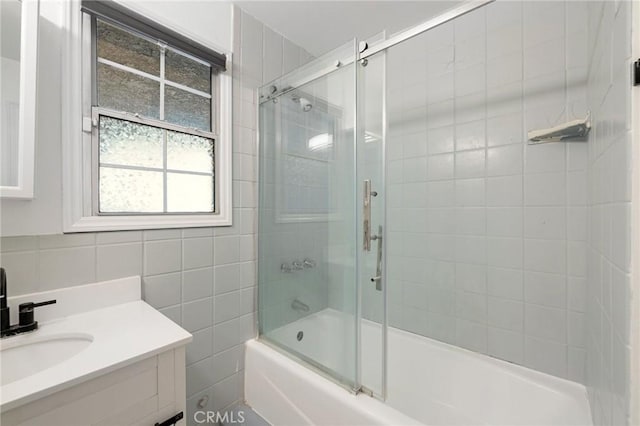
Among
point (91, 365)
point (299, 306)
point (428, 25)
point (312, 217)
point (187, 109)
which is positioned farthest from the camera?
point (299, 306)

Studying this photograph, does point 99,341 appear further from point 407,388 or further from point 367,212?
point 407,388

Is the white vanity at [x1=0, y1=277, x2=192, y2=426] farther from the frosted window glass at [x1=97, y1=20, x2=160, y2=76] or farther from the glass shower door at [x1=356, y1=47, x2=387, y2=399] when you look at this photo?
the frosted window glass at [x1=97, y1=20, x2=160, y2=76]

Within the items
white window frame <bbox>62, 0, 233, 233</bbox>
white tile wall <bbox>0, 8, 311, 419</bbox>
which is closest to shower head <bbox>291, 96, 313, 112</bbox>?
white tile wall <bbox>0, 8, 311, 419</bbox>

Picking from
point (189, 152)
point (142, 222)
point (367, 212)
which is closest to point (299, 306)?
point (367, 212)

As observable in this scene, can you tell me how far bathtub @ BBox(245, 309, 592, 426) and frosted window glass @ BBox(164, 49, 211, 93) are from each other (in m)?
1.44

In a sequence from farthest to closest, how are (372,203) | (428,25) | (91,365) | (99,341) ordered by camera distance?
(372,203) → (428,25) → (99,341) → (91,365)

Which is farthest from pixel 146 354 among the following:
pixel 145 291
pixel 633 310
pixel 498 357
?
pixel 498 357

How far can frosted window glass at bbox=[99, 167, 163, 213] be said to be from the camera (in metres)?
1.11

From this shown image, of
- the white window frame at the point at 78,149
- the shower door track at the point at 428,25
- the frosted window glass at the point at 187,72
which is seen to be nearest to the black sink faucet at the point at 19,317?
the white window frame at the point at 78,149

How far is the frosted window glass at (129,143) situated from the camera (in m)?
1.11

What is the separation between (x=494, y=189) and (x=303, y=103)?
3.89 feet

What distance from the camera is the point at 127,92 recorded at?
117 centimetres

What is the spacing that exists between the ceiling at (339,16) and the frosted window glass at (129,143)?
0.94m

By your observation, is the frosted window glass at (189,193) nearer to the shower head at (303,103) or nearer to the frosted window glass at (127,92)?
the frosted window glass at (127,92)
